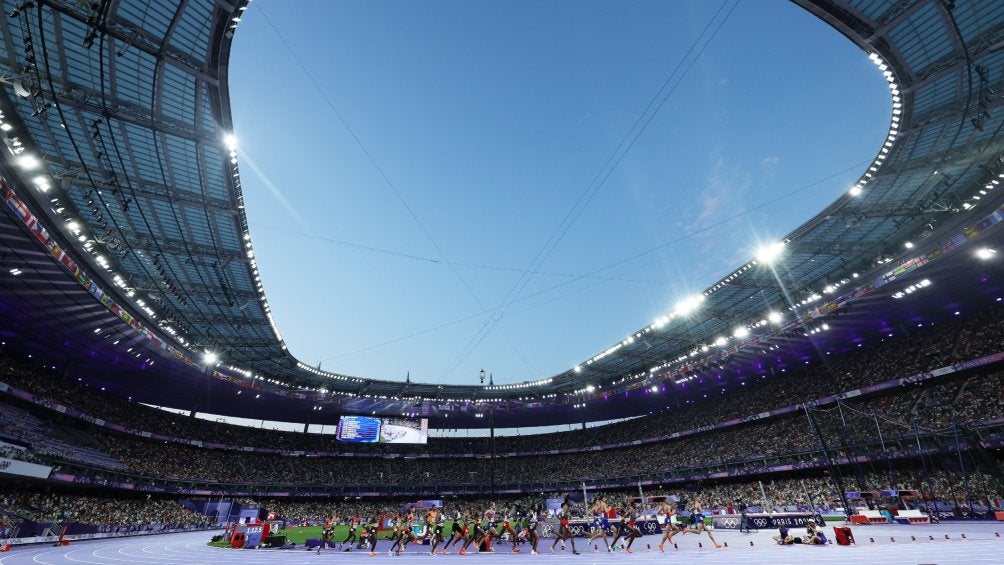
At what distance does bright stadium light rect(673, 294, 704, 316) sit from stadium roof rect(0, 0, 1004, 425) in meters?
0.28

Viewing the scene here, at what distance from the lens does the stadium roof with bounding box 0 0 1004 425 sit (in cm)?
1534

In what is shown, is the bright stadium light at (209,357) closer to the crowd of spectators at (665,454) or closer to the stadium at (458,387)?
the stadium at (458,387)

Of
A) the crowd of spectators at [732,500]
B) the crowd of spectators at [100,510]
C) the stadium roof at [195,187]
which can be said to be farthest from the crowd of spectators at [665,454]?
the stadium roof at [195,187]

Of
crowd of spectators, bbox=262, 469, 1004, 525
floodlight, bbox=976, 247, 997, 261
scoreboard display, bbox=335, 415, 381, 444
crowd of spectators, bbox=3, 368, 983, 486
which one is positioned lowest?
crowd of spectators, bbox=262, 469, 1004, 525

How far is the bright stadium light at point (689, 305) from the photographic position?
35.9 m

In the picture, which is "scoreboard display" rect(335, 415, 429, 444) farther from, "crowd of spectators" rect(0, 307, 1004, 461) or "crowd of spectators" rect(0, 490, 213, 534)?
"crowd of spectators" rect(0, 490, 213, 534)

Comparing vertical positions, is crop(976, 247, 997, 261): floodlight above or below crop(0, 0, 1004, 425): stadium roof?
below

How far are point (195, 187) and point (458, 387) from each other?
135 ft

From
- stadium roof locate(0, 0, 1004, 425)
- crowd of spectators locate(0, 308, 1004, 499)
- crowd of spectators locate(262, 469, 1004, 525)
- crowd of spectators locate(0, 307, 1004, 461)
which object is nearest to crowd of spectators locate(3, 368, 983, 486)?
crowd of spectators locate(0, 308, 1004, 499)

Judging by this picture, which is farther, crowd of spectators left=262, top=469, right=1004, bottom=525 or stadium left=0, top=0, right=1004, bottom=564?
crowd of spectators left=262, top=469, right=1004, bottom=525

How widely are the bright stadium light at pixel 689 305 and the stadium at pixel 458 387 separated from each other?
1.12m

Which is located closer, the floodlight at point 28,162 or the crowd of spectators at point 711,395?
the floodlight at point 28,162

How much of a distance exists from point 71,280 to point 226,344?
1766cm

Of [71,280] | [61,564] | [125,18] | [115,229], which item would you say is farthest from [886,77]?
[71,280]
